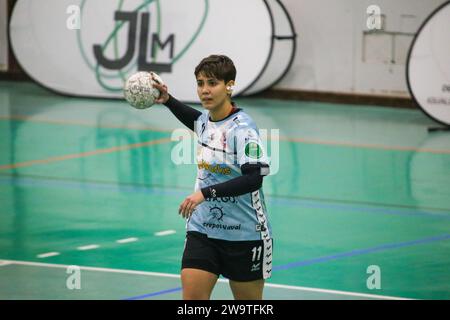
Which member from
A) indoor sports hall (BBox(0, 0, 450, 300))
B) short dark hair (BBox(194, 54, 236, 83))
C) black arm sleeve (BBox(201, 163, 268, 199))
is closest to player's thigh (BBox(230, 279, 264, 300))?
indoor sports hall (BBox(0, 0, 450, 300))

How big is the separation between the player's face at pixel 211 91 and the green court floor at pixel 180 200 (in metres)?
2.37

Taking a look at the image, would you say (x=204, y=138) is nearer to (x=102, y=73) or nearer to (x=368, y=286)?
(x=368, y=286)

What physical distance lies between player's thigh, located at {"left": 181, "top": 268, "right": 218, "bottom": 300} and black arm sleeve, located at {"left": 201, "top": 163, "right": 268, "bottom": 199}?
0.52m

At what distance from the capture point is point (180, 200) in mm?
12516

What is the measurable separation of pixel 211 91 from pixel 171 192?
6000 mm

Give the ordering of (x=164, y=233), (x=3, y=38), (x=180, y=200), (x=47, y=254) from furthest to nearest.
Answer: (x=3, y=38)
(x=180, y=200)
(x=164, y=233)
(x=47, y=254)

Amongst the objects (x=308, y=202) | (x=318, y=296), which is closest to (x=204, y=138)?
(x=318, y=296)

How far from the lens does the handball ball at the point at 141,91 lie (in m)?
7.32

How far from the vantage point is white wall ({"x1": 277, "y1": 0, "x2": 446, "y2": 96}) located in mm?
19094

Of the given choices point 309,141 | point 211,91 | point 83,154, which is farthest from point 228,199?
point 309,141

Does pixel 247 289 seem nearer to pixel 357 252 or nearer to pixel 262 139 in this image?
pixel 357 252

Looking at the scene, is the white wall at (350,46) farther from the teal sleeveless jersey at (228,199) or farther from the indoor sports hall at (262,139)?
the teal sleeveless jersey at (228,199)

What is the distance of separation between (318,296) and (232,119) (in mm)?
2416

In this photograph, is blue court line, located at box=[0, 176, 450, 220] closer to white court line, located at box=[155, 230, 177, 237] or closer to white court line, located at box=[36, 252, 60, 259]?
white court line, located at box=[155, 230, 177, 237]
